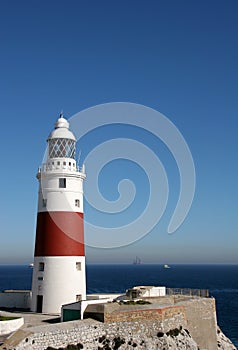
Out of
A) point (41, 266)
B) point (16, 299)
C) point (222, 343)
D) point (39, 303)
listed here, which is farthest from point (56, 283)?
point (222, 343)

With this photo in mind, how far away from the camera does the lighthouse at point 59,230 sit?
24.9m

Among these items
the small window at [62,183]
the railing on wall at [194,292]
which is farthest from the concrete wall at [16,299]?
the railing on wall at [194,292]

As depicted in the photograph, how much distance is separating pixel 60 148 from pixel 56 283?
822 cm

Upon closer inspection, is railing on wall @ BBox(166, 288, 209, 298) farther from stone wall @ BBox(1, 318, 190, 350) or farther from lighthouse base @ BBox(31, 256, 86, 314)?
lighthouse base @ BBox(31, 256, 86, 314)

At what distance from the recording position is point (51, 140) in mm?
26422

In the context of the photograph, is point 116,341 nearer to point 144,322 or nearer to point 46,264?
point 144,322

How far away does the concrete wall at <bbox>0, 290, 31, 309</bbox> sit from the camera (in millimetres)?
27922

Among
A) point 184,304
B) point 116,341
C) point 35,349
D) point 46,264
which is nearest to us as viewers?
point 35,349

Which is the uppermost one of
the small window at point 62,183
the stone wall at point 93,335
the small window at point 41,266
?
the small window at point 62,183

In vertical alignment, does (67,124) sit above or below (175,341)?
above

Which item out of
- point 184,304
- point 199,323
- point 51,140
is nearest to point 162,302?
point 184,304

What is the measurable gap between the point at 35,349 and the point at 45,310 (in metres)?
7.68

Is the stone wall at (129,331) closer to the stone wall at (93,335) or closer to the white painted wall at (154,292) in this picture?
the stone wall at (93,335)

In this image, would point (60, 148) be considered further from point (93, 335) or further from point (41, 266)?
point (93, 335)
